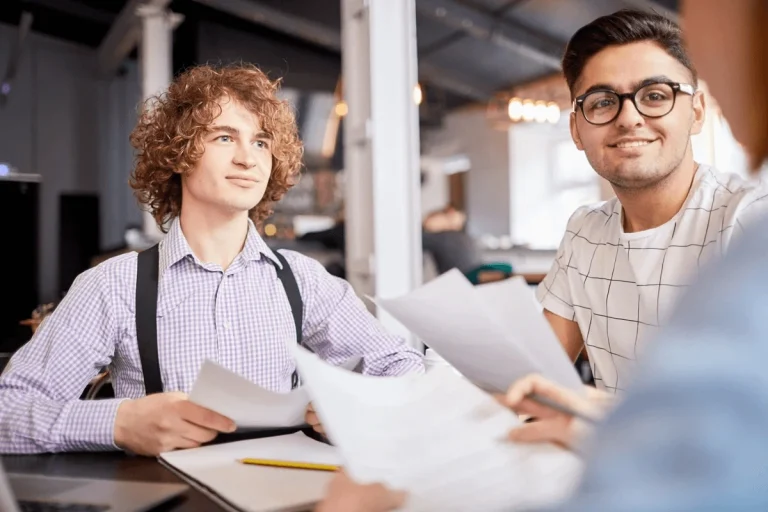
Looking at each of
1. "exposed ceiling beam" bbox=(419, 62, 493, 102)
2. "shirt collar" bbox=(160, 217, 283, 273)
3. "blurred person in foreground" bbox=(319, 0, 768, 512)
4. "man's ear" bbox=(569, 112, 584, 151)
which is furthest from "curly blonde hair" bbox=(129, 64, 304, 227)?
"exposed ceiling beam" bbox=(419, 62, 493, 102)

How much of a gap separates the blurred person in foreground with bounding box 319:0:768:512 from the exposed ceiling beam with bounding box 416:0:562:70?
21.1 ft

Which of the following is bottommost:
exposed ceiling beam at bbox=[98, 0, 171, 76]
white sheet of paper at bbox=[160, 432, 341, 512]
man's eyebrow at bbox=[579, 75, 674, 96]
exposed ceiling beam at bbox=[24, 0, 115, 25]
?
white sheet of paper at bbox=[160, 432, 341, 512]

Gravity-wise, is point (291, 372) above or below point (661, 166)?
below

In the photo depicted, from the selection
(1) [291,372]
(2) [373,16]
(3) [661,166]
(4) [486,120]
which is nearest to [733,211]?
(3) [661,166]

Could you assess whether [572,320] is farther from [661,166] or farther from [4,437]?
[4,437]

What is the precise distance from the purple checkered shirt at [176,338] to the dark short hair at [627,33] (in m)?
0.71

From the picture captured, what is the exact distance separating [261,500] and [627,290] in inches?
36.3

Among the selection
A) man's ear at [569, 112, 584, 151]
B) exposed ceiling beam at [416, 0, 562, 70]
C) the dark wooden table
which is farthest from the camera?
exposed ceiling beam at [416, 0, 562, 70]

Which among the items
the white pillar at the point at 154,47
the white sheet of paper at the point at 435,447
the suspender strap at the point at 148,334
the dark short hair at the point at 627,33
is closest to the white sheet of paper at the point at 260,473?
the white sheet of paper at the point at 435,447

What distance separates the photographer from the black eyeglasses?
1354 mm

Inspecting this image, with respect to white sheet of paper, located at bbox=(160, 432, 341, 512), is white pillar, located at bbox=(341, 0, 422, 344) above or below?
above

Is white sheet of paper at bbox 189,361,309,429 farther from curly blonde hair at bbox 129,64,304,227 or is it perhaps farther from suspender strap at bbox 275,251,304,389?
curly blonde hair at bbox 129,64,304,227

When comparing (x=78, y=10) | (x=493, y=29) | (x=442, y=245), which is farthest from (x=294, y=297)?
(x=78, y=10)

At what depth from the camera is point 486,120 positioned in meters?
7.67
